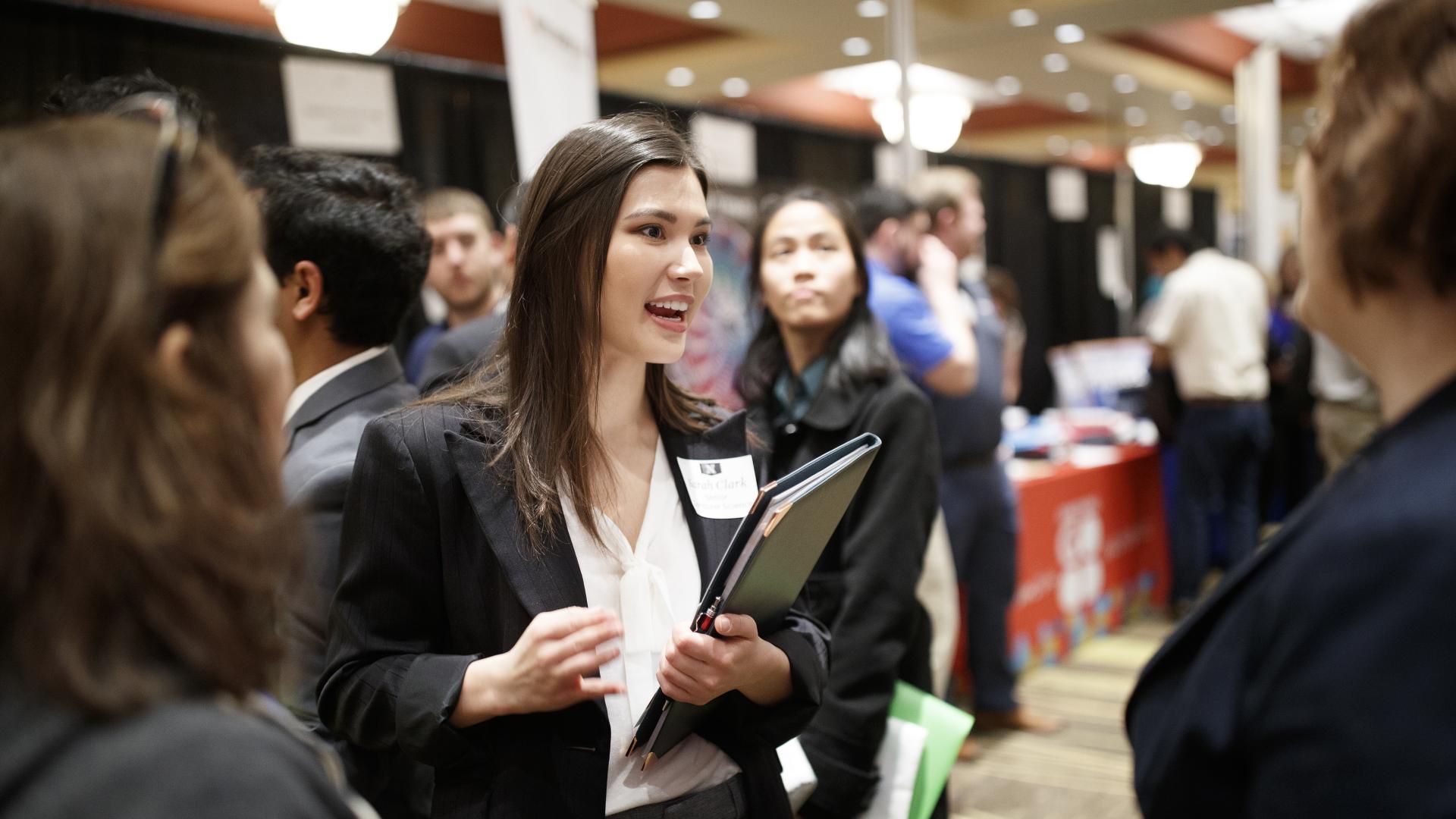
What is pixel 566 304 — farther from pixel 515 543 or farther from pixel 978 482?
pixel 978 482

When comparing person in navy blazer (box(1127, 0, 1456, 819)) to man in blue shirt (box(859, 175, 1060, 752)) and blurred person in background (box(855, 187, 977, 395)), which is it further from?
man in blue shirt (box(859, 175, 1060, 752))

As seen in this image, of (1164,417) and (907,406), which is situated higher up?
(907,406)

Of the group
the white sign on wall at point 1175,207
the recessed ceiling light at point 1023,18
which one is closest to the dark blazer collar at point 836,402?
the recessed ceiling light at point 1023,18

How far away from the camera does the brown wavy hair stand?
73 cm

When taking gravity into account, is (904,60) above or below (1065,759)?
Result: above

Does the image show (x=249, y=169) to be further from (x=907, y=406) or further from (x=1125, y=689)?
(x=1125, y=689)

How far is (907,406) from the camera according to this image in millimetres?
1922

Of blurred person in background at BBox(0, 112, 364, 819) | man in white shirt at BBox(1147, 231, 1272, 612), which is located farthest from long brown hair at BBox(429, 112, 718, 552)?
man in white shirt at BBox(1147, 231, 1272, 612)

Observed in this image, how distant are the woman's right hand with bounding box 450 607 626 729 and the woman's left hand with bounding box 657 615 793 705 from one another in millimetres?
59

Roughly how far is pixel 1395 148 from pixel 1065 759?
10.1 ft

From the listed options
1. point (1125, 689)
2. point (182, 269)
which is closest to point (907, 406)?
point (182, 269)

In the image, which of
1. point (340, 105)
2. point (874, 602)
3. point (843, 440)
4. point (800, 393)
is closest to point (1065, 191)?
point (340, 105)

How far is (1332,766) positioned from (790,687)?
620mm

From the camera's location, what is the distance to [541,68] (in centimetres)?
232
